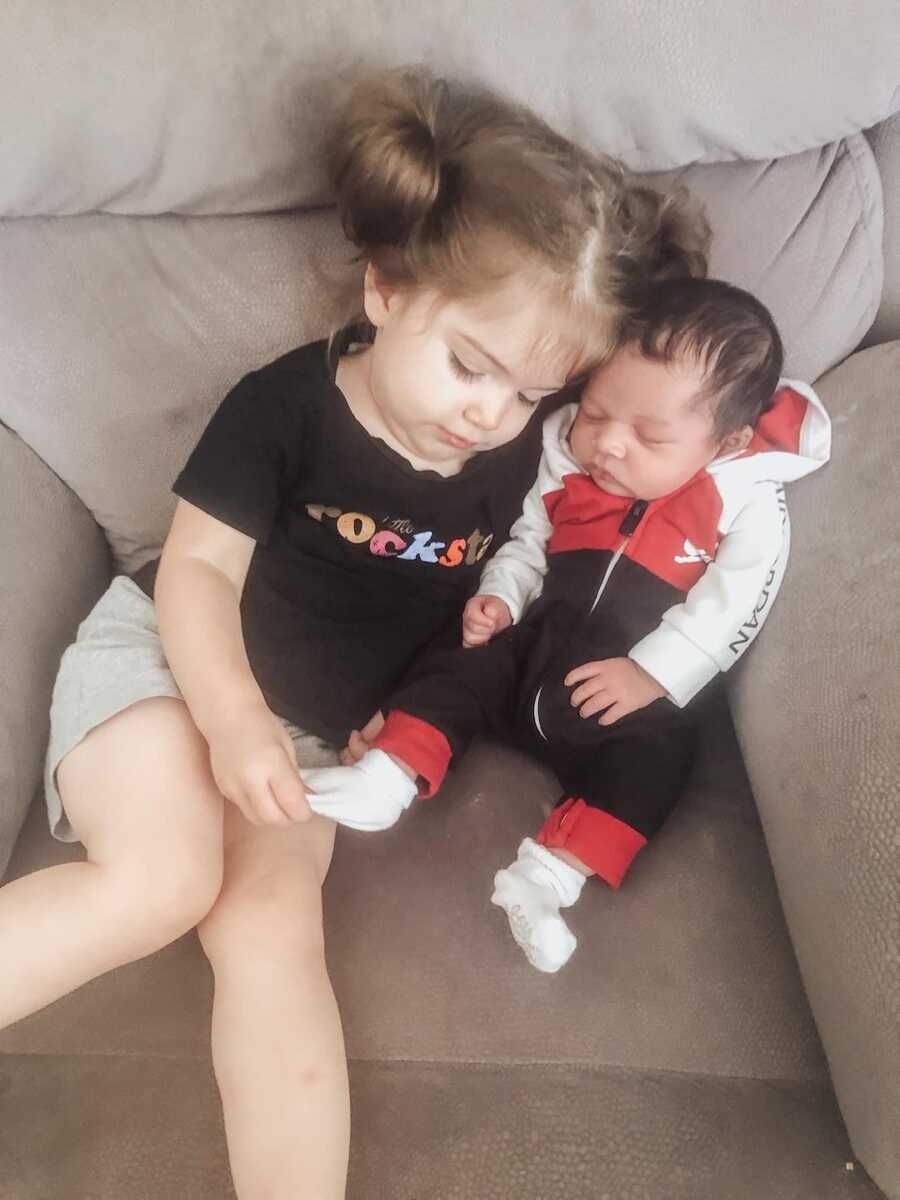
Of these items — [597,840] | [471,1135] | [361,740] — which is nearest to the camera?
[471,1135]

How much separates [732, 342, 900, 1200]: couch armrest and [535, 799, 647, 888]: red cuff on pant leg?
0.40 feet

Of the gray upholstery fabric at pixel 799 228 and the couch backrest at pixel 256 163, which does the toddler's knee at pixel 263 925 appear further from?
the gray upholstery fabric at pixel 799 228

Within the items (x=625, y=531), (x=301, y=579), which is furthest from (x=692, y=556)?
(x=301, y=579)

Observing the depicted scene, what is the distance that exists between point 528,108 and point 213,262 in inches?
13.4

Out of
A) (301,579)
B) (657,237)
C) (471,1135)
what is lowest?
(471,1135)

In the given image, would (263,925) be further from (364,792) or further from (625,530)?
(625,530)

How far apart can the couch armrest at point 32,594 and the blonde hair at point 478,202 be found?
1.36 ft

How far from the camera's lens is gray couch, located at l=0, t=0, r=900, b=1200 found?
0.74 meters

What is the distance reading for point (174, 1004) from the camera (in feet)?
2.67

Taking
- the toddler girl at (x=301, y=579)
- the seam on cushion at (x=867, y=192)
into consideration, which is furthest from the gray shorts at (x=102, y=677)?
the seam on cushion at (x=867, y=192)

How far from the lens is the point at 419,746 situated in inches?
35.8

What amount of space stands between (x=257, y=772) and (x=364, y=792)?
0.12 m

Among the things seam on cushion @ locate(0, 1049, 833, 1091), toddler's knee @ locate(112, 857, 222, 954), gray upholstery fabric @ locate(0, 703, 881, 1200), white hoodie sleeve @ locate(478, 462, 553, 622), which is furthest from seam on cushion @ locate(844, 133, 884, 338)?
toddler's knee @ locate(112, 857, 222, 954)

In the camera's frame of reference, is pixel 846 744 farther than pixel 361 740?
No
